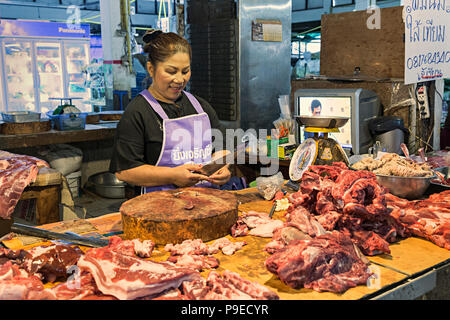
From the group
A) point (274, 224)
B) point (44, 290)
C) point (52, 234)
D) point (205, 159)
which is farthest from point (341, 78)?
point (44, 290)

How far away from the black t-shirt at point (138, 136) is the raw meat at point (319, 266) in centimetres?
151

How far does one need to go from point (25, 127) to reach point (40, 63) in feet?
19.7

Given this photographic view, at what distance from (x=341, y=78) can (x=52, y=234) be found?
2.97 meters

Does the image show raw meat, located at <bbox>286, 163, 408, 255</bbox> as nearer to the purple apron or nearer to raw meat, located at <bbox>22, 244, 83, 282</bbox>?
raw meat, located at <bbox>22, 244, 83, 282</bbox>

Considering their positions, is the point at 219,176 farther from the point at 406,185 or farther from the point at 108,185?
the point at 108,185

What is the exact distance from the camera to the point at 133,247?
170cm

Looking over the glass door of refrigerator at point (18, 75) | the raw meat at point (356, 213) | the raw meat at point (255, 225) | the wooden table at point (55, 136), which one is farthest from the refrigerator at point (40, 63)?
the raw meat at point (356, 213)

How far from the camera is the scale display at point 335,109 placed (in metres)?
3.50

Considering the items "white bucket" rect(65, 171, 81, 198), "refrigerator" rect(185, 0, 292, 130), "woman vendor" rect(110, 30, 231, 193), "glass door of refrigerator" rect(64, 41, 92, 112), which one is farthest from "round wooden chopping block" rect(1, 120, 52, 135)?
"glass door of refrigerator" rect(64, 41, 92, 112)

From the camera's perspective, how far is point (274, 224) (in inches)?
76.1

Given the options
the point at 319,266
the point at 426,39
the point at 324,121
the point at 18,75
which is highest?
the point at 18,75

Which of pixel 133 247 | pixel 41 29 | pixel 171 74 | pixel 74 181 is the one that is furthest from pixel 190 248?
pixel 41 29

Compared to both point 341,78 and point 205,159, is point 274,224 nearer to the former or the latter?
point 205,159

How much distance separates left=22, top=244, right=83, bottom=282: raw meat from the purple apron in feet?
4.29
